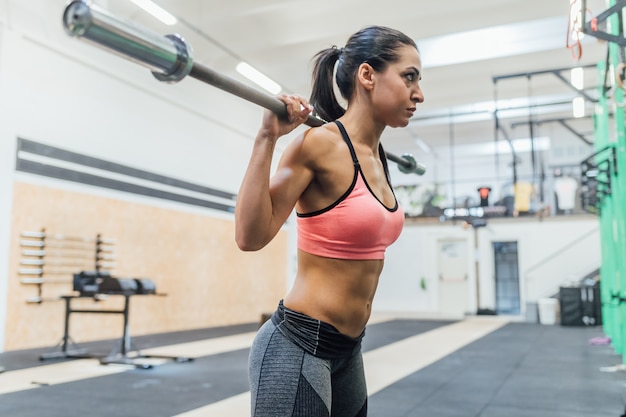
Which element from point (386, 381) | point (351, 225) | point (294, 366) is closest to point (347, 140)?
point (351, 225)

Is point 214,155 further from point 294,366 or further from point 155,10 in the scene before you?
point 294,366

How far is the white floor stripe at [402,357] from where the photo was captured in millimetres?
3492

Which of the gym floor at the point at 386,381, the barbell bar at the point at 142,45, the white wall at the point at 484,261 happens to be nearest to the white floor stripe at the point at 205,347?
the gym floor at the point at 386,381

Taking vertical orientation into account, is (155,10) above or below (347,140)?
above

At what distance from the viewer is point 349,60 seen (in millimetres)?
1125

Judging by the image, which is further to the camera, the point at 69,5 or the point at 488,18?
the point at 488,18

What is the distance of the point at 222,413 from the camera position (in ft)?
11.0

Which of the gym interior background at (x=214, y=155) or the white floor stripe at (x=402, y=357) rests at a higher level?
the gym interior background at (x=214, y=155)

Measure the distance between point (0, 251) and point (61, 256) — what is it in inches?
32.4

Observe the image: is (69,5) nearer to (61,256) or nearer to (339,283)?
(339,283)

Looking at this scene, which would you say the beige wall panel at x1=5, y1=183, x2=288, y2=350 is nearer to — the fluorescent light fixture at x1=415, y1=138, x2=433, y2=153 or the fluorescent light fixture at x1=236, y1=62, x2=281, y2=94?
the fluorescent light fixture at x1=236, y1=62, x2=281, y2=94

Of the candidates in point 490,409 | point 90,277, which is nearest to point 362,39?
point 490,409

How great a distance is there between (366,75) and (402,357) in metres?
5.14

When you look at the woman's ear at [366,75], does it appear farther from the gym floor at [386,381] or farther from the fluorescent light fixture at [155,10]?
the fluorescent light fixture at [155,10]
